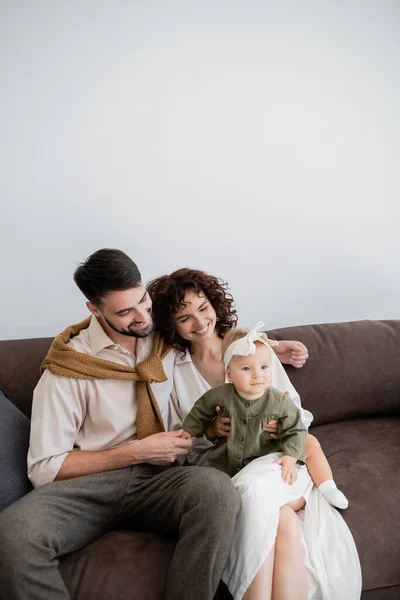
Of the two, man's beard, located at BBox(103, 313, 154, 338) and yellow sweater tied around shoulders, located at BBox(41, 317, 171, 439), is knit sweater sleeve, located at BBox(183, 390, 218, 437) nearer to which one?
yellow sweater tied around shoulders, located at BBox(41, 317, 171, 439)

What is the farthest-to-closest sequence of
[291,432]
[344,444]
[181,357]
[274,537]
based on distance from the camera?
[344,444]
[181,357]
[291,432]
[274,537]

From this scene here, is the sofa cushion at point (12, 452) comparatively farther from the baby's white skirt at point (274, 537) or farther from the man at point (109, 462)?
the baby's white skirt at point (274, 537)

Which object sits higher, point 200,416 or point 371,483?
point 200,416

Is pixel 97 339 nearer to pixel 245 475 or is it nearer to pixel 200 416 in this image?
pixel 200 416

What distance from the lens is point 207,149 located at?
8.30 feet

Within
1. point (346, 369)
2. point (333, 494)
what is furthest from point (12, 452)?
point (346, 369)

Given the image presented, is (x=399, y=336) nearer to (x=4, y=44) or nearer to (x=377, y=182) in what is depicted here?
(x=377, y=182)

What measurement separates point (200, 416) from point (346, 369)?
2.46 ft

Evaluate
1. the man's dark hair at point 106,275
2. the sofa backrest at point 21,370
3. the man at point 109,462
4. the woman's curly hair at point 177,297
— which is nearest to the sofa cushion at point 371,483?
the man at point 109,462

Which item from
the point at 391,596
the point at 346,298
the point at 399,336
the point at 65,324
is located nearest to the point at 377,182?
the point at 346,298

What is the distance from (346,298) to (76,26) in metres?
1.74

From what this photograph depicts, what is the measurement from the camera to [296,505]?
5.59ft

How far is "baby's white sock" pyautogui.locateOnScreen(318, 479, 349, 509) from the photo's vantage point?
1737 millimetres

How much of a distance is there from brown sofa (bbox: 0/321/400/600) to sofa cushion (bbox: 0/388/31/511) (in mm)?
185
